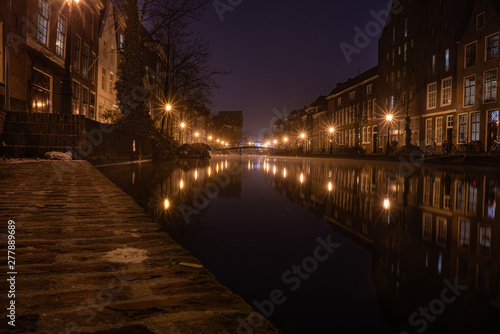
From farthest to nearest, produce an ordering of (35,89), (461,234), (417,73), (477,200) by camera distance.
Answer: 1. (417,73)
2. (35,89)
3. (477,200)
4. (461,234)

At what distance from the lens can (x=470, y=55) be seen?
89.7 ft

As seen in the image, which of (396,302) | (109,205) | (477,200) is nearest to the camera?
(396,302)

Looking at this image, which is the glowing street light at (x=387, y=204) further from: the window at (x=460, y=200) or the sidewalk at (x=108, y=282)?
the sidewalk at (x=108, y=282)

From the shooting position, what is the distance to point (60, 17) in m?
18.6

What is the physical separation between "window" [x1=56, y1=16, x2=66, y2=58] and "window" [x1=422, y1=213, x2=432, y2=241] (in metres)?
20.5

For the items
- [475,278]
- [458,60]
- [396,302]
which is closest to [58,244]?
[396,302]

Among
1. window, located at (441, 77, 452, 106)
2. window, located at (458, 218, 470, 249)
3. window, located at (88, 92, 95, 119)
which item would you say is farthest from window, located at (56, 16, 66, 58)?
window, located at (441, 77, 452, 106)

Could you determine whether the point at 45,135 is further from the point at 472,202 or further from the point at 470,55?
the point at 470,55

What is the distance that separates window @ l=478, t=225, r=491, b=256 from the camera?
2758mm

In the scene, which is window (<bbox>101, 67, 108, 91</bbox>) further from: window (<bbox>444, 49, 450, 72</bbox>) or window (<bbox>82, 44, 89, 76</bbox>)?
window (<bbox>444, 49, 450, 72</bbox>)

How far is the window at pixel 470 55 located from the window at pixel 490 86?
213cm

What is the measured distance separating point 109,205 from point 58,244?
4.75ft

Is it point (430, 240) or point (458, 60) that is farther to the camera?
point (458, 60)

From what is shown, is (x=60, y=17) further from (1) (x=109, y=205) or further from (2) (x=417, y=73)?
(2) (x=417, y=73)
